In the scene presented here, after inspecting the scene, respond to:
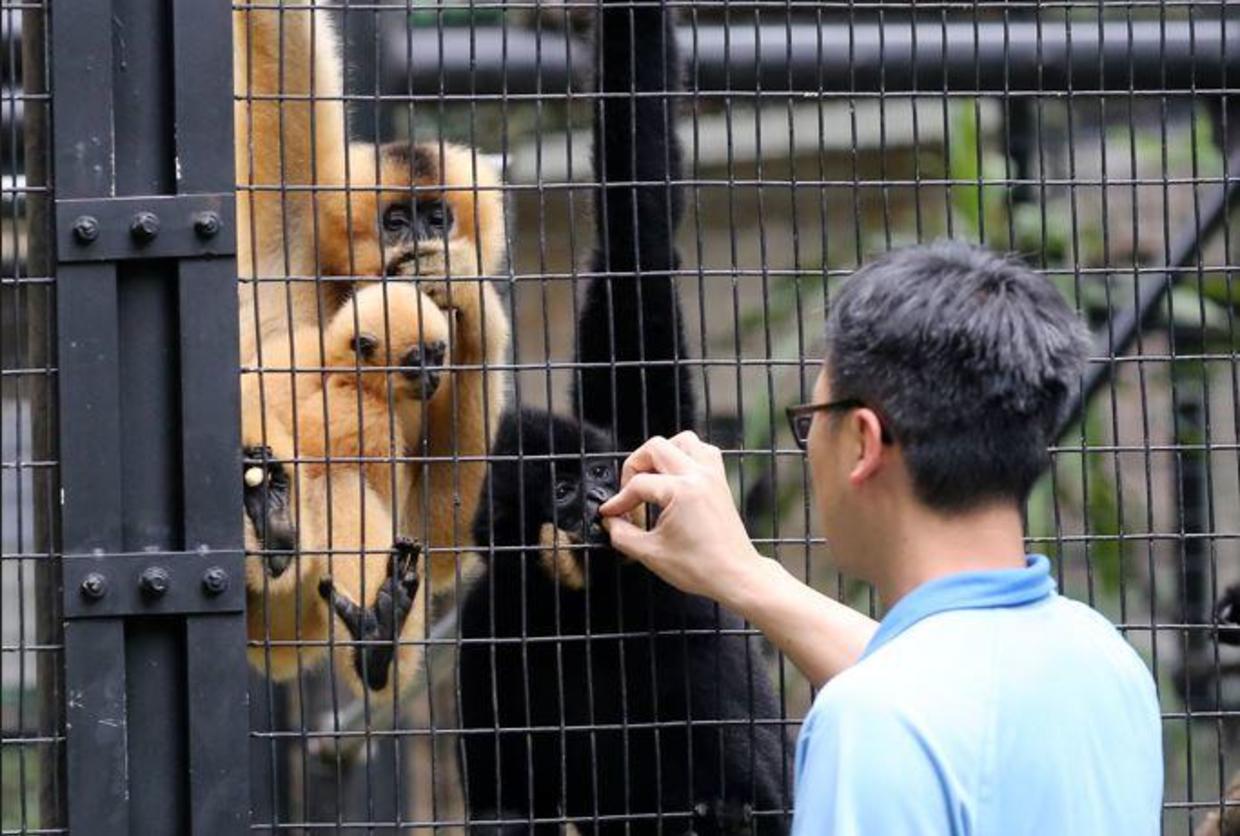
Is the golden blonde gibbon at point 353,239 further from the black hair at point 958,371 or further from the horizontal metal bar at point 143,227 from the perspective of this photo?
the black hair at point 958,371

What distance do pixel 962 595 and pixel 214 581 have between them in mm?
1677

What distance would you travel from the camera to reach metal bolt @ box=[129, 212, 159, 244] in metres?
3.80

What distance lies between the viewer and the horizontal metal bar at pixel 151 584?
375 cm

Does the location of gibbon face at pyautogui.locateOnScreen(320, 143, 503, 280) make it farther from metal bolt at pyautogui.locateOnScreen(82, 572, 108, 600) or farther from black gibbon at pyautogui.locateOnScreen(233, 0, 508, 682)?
metal bolt at pyautogui.locateOnScreen(82, 572, 108, 600)

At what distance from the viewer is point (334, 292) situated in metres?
5.54

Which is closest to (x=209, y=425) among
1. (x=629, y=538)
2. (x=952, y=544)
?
(x=629, y=538)

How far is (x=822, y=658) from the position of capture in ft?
11.6

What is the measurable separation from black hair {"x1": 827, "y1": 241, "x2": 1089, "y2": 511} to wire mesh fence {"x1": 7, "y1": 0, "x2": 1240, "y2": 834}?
1.20 ft

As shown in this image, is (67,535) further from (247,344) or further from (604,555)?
(604,555)

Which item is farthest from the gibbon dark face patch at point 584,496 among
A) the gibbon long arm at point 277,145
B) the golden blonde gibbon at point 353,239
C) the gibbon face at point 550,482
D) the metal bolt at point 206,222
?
the metal bolt at point 206,222

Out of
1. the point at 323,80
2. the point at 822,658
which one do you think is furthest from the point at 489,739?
the point at 822,658

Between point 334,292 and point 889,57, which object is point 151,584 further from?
point 889,57

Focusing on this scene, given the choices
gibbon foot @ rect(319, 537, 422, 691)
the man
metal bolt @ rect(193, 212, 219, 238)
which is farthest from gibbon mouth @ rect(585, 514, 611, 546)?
the man

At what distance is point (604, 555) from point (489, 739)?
88 centimetres
